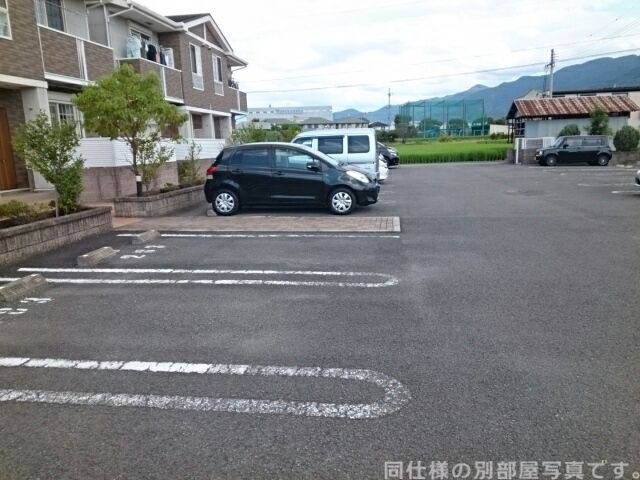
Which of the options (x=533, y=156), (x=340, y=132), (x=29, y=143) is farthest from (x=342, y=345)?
(x=533, y=156)

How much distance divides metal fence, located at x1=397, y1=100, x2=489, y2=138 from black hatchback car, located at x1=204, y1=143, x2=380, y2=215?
68862 millimetres

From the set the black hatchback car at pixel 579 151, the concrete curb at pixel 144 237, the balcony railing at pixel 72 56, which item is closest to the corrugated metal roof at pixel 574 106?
the black hatchback car at pixel 579 151

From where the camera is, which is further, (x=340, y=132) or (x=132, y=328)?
(x=340, y=132)

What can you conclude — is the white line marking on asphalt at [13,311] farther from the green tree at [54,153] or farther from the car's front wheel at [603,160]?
the car's front wheel at [603,160]

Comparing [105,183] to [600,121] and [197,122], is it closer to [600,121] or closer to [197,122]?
[197,122]

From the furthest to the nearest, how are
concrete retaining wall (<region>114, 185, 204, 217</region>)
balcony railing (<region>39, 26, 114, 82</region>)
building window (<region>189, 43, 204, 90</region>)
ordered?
building window (<region>189, 43, 204, 90</region>)
balcony railing (<region>39, 26, 114, 82</region>)
concrete retaining wall (<region>114, 185, 204, 217</region>)

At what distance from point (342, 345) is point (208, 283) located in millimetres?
2549

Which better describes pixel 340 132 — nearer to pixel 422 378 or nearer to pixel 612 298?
pixel 612 298

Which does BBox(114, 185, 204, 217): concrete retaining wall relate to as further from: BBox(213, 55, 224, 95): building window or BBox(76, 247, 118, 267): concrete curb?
BBox(213, 55, 224, 95): building window

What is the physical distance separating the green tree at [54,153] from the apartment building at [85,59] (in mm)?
4340

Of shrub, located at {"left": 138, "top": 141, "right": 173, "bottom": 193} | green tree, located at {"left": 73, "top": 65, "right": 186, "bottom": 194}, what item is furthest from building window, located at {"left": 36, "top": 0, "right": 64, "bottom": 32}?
shrub, located at {"left": 138, "top": 141, "right": 173, "bottom": 193}

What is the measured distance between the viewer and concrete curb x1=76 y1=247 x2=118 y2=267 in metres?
7.10

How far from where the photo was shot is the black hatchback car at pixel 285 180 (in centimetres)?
1100

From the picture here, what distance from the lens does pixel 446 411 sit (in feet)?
10.0
